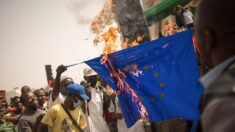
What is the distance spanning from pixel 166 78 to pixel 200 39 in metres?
3.25

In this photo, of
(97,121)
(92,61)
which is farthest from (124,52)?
(97,121)

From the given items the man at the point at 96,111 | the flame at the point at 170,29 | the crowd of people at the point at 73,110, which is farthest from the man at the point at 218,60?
the flame at the point at 170,29

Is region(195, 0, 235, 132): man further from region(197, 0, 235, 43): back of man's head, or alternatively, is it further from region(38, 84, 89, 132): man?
region(38, 84, 89, 132): man

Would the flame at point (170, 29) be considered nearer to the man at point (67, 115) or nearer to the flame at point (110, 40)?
the flame at point (110, 40)

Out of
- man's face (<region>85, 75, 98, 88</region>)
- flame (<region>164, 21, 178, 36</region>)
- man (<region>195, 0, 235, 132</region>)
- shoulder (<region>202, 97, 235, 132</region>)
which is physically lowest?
man's face (<region>85, 75, 98, 88</region>)

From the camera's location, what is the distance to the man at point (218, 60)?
1.07 metres

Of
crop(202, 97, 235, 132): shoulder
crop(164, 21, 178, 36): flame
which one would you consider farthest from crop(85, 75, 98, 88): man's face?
crop(202, 97, 235, 132): shoulder

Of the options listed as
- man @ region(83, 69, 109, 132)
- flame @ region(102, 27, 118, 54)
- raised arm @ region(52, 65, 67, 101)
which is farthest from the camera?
flame @ region(102, 27, 118, 54)

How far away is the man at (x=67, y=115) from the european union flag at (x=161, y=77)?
1.81ft

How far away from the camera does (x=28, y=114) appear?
6.03 metres

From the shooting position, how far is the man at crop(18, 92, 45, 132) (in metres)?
5.79

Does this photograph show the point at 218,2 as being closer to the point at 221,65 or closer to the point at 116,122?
the point at 221,65

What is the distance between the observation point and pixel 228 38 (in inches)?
52.4

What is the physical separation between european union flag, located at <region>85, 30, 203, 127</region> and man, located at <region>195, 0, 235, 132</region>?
311 cm
